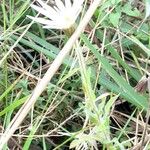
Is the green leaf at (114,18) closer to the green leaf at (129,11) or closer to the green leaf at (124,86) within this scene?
the green leaf at (129,11)

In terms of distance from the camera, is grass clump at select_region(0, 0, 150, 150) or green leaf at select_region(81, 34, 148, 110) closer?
green leaf at select_region(81, 34, 148, 110)

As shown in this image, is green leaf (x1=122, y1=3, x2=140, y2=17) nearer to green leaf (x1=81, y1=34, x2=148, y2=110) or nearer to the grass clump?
the grass clump

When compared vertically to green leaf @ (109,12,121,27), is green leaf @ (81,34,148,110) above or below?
below

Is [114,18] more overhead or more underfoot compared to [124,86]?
more overhead

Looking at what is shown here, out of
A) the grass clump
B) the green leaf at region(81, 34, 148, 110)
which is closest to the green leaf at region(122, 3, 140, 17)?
the grass clump

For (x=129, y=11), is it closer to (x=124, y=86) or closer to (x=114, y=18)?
(x=114, y=18)

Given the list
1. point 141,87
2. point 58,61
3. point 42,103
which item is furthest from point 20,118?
point 42,103

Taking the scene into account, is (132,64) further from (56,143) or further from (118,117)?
(56,143)

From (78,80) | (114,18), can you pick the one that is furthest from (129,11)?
(78,80)

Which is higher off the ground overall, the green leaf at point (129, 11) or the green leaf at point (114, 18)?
the green leaf at point (129, 11)

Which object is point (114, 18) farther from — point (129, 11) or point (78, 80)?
point (78, 80)

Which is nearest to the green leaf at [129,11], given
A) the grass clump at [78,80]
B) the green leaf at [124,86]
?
the grass clump at [78,80]

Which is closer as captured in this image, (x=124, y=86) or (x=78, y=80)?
(x=124, y=86)
